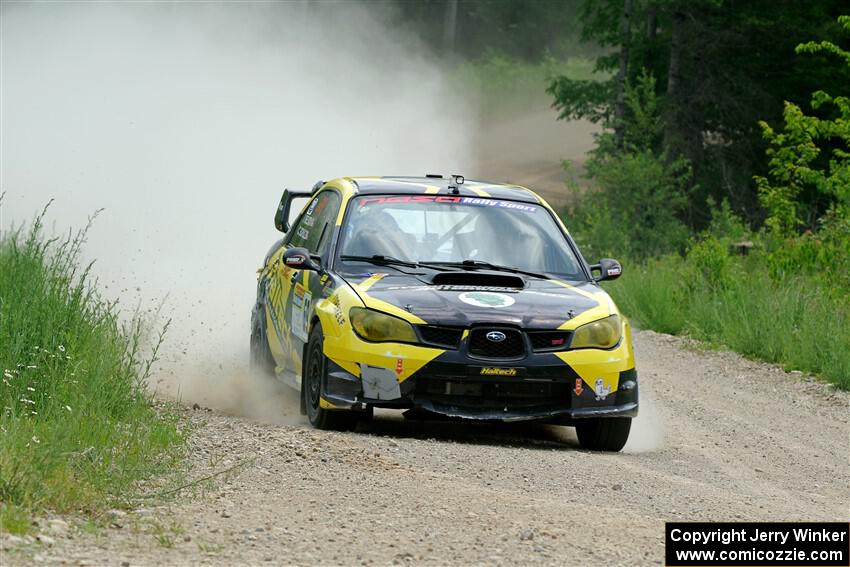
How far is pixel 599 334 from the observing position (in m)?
10.2

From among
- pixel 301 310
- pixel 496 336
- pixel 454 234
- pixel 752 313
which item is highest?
pixel 454 234

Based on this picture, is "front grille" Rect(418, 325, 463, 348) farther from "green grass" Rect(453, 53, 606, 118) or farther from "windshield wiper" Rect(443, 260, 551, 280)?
"green grass" Rect(453, 53, 606, 118)

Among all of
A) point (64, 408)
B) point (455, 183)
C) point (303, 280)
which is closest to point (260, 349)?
point (303, 280)

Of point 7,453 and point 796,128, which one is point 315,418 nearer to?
point 7,453

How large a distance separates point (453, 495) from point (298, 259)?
321 cm

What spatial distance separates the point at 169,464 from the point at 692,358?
30.3 ft

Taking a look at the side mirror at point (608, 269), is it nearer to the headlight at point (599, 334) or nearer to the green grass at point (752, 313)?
the headlight at point (599, 334)

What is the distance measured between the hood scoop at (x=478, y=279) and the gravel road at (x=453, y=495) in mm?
1001

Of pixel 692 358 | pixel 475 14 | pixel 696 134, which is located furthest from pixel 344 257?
pixel 475 14

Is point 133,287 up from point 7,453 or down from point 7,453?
down

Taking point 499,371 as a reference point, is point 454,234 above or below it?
above

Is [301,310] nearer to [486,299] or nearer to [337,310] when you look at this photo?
[337,310]

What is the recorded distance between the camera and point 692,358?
16641mm

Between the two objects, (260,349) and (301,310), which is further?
(260,349)
